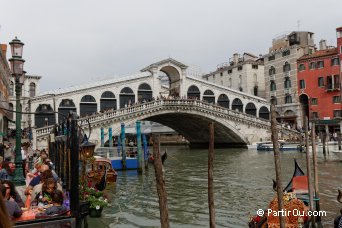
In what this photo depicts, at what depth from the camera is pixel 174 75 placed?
→ 2988 centimetres

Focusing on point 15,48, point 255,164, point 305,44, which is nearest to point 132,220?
point 15,48

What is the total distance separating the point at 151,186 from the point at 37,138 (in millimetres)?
9707

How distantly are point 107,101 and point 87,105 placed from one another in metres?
1.48

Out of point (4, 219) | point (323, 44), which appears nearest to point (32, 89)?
point (323, 44)

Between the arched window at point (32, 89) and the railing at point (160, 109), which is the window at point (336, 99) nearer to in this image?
the railing at point (160, 109)

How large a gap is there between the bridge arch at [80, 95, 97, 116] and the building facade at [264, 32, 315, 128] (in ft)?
48.2

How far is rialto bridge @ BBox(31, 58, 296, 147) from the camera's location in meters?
23.3

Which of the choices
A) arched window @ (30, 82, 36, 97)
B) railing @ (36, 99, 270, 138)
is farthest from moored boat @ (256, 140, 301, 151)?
arched window @ (30, 82, 36, 97)

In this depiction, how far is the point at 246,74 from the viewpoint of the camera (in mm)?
35594

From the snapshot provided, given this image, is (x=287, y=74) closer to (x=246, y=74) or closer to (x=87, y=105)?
(x=246, y=74)

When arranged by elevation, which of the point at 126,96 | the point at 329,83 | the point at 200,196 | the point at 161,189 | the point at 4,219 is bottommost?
the point at 200,196

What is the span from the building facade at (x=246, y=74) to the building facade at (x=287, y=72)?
2695mm

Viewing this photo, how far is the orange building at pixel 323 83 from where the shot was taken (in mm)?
27311

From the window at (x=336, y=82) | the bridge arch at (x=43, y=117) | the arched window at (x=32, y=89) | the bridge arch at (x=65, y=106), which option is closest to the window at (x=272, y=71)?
the window at (x=336, y=82)
